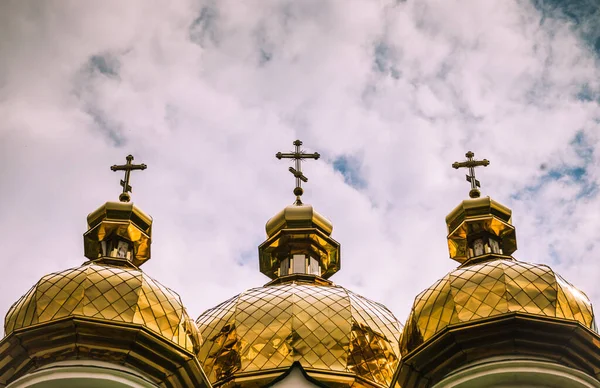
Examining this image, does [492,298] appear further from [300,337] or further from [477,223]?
[477,223]

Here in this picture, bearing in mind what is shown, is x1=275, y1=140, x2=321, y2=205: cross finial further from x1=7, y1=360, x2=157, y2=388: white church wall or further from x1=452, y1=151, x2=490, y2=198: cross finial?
x1=7, y1=360, x2=157, y2=388: white church wall

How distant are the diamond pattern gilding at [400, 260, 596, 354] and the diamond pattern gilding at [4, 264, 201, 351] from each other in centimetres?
241

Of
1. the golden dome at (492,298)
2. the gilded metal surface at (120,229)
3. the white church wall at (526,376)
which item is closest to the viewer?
the white church wall at (526,376)

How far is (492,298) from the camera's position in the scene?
13.9 m

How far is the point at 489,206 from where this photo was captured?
672 inches

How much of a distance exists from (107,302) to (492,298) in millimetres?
3874

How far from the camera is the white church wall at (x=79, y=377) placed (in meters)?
13.3

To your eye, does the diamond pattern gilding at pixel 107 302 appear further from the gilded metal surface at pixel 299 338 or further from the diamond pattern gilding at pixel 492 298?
the diamond pattern gilding at pixel 492 298

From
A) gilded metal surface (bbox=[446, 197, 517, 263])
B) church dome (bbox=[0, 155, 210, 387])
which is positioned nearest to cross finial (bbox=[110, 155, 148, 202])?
church dome (bbox=[0, 155, 210, 387])

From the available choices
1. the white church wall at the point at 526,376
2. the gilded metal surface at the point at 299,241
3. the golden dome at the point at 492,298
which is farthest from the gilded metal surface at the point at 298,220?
the white church wall at the point at 526,376

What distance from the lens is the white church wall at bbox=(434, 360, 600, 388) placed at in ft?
43.3

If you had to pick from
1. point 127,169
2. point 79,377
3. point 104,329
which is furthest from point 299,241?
point 79,377

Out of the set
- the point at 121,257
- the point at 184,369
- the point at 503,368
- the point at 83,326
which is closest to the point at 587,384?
the point at 503,368

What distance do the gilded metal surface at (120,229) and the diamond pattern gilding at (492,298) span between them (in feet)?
13.9
